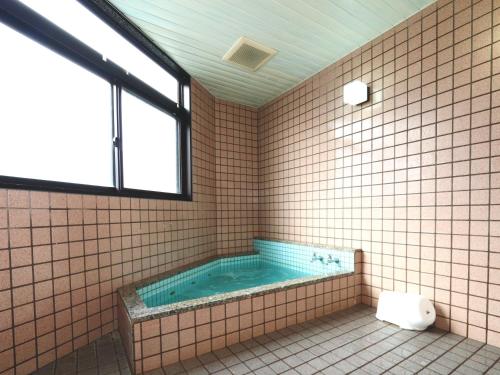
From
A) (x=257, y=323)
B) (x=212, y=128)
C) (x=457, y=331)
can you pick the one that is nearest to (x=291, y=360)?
(x=257, y=323)

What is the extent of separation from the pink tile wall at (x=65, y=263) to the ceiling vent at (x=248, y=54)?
1984 mm

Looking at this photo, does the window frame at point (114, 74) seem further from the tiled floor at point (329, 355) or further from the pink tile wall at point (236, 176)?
the tiled floor at point (329, 355)

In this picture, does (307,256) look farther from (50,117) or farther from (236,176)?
(50,117)

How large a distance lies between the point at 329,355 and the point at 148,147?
2722 mm

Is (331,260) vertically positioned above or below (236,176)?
below

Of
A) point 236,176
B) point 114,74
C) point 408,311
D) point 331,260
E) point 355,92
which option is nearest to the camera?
point 408,311

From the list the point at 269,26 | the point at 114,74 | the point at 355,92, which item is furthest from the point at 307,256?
the point at 114,74

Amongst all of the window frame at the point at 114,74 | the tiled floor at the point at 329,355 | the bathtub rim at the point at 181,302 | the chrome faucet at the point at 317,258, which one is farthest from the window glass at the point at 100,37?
the chrome faucet at the point at 317,258

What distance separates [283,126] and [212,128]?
1193mm

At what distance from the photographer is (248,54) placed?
2939 millimetres

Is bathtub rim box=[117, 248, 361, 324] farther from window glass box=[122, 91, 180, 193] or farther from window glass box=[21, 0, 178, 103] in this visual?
window glass box=[21, 0, 178, 103]

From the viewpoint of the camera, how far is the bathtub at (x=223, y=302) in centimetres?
166

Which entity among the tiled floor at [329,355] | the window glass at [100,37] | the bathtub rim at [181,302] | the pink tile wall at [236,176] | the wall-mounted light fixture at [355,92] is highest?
the window glass at [100,37]

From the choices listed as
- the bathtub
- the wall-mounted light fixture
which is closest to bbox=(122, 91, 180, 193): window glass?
the bathtub
